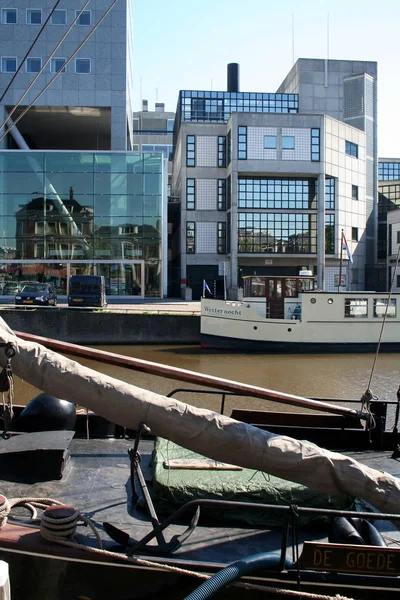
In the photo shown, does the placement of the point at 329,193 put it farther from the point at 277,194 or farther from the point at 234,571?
the point at 234,571

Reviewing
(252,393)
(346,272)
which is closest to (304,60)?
(346,272)

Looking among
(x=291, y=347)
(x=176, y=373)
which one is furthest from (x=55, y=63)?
(x=176, y=373)

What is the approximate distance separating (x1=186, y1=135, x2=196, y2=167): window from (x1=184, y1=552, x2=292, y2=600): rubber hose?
50.5 m

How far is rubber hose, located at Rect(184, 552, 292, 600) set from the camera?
3.32 m

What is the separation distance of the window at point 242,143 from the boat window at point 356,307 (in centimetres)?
2672

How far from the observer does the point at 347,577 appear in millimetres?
3756

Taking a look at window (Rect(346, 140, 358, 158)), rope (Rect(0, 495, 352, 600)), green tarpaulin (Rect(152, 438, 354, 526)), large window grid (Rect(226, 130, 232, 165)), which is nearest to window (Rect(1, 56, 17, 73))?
large window grid (Rect(226, 130, 232, 165))

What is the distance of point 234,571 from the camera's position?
11.5ft

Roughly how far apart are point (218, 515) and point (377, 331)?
2342 cm

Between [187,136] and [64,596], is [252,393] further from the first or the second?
[187,136]

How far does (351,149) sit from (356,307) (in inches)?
1301

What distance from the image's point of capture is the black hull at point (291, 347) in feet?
85.9

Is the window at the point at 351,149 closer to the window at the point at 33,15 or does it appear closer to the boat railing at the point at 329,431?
the window at the point at 33,15

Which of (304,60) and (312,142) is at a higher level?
(304,60)
